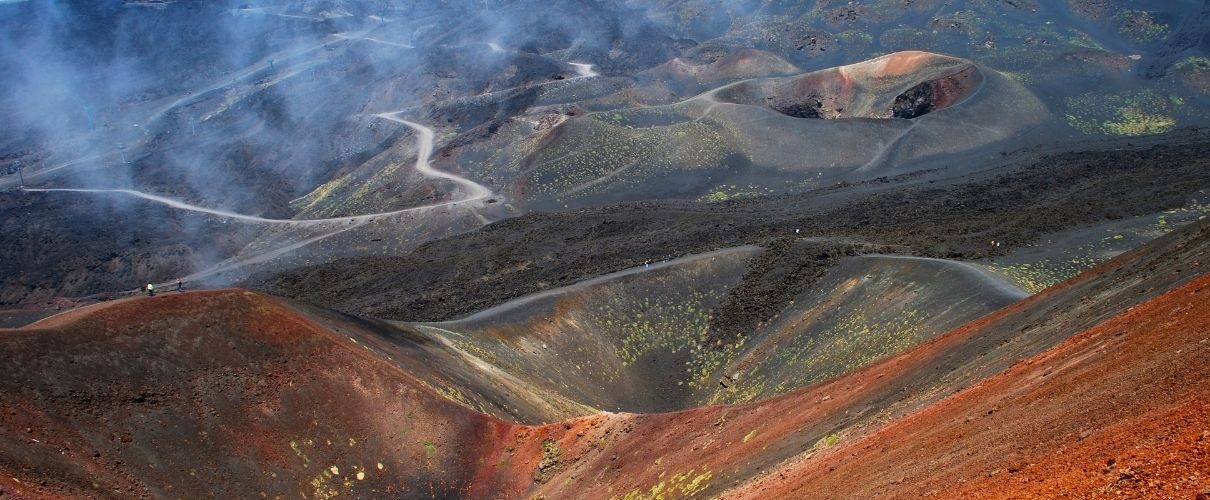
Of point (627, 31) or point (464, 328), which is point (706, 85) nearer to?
point (627, 31)

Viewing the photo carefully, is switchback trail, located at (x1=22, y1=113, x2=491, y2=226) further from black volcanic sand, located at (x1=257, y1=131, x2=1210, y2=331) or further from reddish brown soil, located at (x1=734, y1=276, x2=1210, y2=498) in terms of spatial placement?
reddish brown soil, located at (x1=734, y1=276, x2=1210, y2=498)

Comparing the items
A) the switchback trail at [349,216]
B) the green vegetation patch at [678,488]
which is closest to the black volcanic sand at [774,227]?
the switchback trail at [349,216]

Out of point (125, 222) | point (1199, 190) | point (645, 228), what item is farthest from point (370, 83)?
point (1199, 190)

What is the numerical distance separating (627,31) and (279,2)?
7388 centimetres

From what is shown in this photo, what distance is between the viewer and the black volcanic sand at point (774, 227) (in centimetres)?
4256

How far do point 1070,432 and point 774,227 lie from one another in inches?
1621

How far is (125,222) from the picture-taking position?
230 ft

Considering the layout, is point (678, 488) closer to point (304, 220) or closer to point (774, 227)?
point (774, 227)

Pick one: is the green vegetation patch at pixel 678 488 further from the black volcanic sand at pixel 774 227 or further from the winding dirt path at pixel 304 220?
the winding dirt path at pixel 304 220

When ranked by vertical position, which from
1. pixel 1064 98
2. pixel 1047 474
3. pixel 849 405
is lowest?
pixel 1064 98

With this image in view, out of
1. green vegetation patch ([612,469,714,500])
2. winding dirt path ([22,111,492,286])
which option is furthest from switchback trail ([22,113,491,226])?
green vegetation patch ([612,469,714,500])

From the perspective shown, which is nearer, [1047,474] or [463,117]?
[1047,474]

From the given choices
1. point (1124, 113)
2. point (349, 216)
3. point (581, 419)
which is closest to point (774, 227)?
point (581, 419)

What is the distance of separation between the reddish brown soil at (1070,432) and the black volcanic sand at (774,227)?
24.0 metres
